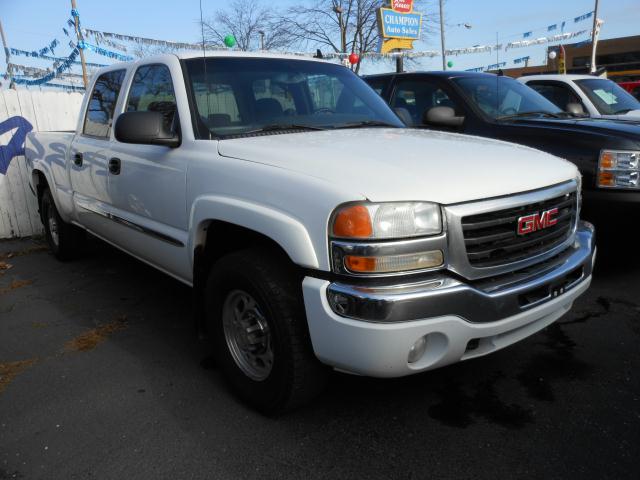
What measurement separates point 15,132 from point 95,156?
132 inches

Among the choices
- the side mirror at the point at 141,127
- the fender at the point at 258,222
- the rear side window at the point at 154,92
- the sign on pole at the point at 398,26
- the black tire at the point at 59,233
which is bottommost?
the black tire at the point at 59,233

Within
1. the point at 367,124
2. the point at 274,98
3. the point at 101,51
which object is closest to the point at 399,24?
the point at 101,51

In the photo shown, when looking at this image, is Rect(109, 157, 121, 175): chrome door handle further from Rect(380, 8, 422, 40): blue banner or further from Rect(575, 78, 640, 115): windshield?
Rect(380, 8, 422, 40): blue banner

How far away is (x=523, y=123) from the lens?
4.68 metres

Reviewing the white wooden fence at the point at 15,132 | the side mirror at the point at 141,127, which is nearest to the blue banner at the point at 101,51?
the white wooden fence at the point at 15,132

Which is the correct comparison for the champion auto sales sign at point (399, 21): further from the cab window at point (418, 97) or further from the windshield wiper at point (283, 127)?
the windshield wiper at point (283, 127)

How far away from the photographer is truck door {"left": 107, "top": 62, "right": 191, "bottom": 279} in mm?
3031

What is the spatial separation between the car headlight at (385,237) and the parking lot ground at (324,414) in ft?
2.86

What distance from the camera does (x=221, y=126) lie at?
2959 mm

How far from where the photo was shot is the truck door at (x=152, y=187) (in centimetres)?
303

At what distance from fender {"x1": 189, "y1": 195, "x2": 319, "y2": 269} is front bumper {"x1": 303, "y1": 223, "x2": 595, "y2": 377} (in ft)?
0.40

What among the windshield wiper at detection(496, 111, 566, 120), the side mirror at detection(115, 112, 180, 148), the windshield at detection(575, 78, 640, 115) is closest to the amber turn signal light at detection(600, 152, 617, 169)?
the windshield wiper at detection(496, 111, 566, 120)

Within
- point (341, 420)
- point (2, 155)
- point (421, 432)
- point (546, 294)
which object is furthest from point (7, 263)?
point (546, 294)

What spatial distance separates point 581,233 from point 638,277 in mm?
2119
